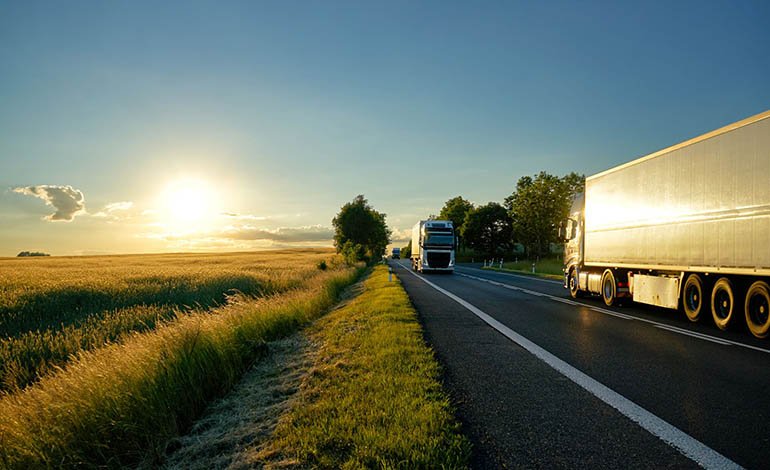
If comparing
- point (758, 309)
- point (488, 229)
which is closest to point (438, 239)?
point (758, 309)

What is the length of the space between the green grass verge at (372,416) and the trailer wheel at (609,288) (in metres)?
8.61

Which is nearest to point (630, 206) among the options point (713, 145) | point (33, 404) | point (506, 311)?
point (713, 145)

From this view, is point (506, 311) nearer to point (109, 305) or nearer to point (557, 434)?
point (557, 434)

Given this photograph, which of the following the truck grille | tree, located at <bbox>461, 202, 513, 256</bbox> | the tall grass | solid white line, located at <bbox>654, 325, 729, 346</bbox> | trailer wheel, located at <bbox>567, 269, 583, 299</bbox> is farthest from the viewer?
tree, located at <bbox>461, 202, 513, 256</bbox>

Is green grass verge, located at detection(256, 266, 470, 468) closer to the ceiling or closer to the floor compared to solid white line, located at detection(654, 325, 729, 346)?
closer to the floor

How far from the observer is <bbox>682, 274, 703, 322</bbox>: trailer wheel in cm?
1052

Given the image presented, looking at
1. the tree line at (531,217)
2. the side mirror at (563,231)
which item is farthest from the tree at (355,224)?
the side mirror at (563,231)

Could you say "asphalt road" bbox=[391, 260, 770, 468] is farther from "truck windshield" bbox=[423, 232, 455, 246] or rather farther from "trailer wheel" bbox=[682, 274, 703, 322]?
"truck windshield" bbox=[423, 232, 455, 246]

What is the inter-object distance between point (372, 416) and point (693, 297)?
9.47 metres

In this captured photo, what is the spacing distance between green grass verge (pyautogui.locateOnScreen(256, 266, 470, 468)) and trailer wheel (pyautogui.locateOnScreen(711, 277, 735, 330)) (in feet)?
20.8

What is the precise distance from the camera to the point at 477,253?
98875mm

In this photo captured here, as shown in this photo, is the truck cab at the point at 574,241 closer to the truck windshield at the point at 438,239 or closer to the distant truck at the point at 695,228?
the distant truck at the point at 695,228

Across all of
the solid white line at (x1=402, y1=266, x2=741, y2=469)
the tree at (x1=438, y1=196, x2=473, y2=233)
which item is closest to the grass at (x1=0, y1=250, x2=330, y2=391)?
the solid white line at (x1=402, y1=266, x2=741, y2=469)

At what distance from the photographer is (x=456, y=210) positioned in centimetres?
11244
